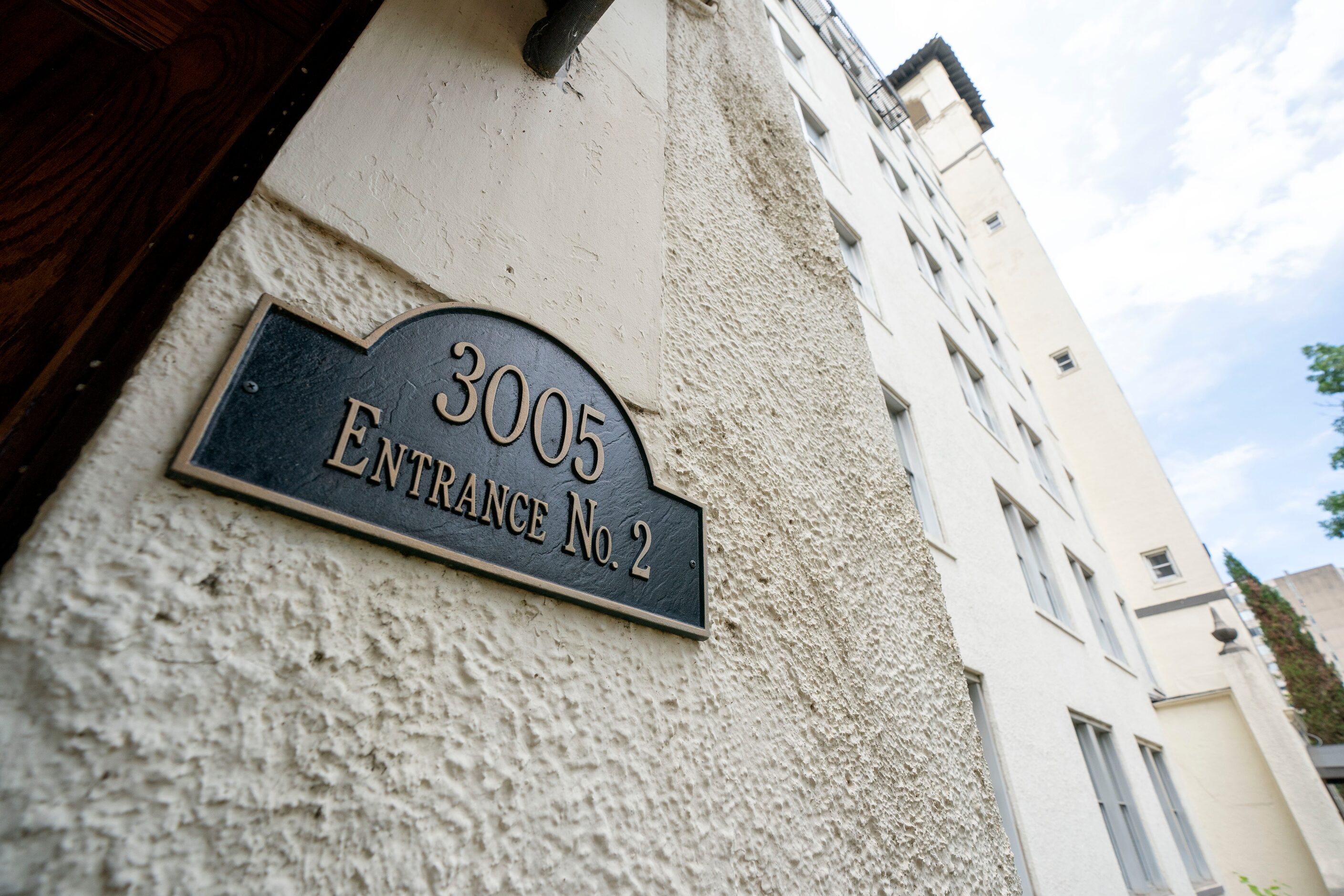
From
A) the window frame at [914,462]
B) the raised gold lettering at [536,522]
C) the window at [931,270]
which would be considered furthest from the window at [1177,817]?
the raised gold lettering at [536,522]

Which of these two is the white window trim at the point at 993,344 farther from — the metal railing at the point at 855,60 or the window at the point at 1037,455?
the metal railing at the point at 855,60

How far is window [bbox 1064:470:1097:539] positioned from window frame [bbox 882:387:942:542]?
6852 mm

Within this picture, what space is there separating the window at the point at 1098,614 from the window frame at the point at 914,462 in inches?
181

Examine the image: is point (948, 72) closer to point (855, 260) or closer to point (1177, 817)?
point (855, 260)

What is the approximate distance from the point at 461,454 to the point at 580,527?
0.26m

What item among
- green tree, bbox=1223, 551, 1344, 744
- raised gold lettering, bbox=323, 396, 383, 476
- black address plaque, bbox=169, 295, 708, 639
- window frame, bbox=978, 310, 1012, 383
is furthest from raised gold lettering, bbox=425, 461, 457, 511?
green tree, bbox=1223, 551, 1344, 744

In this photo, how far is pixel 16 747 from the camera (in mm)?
562

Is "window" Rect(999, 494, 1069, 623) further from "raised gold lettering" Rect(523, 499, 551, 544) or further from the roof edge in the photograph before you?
the roof edge

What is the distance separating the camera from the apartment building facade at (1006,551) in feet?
15.6

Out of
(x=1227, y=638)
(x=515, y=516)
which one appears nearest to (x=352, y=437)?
(x=515, y=516)


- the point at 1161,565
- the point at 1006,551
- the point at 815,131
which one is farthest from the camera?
the point at 1161,565

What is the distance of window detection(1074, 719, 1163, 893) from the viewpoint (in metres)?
5.82

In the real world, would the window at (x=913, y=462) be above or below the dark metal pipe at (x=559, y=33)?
above

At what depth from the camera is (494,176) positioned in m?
1.36
